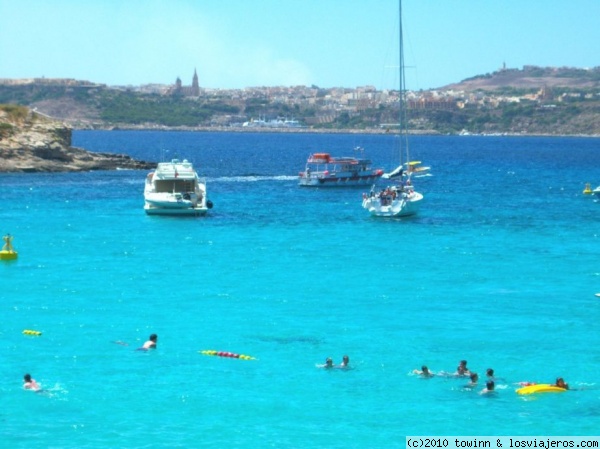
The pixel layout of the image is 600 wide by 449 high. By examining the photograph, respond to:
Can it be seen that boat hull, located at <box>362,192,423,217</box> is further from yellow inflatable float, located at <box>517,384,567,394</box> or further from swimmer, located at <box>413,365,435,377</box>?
yellow inflatable float, located at <box>517,384,567,394</box>

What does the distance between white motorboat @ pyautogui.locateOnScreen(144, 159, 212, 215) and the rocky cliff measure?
3397 cm

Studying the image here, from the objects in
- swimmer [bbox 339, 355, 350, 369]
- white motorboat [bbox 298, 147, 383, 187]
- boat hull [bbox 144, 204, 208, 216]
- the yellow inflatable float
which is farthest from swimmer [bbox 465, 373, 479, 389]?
white motorboat [bbox 298, 147, 383, 187]

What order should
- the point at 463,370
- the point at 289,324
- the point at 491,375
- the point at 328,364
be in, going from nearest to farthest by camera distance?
the point at 491,375
the point at 463,370
the point at 328,364
the point at 289,324

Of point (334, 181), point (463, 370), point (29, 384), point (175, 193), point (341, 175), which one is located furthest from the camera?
point (341, 175)

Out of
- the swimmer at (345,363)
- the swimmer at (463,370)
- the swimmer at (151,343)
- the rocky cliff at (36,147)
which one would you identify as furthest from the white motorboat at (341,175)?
the swimmer at (463,370)

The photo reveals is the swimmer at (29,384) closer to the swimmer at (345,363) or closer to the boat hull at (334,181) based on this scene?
the swimmer at (345,363)

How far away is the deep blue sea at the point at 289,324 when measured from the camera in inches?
1101

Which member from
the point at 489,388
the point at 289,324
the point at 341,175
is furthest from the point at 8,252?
the point at 341,175

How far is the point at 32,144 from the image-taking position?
104938 millimetres

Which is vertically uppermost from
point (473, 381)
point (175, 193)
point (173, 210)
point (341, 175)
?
point (175, 193)

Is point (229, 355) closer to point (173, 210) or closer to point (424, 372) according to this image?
point (424, 372)

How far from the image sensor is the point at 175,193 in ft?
231

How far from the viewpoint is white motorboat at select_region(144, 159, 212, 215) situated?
228ft

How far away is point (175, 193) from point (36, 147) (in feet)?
128
